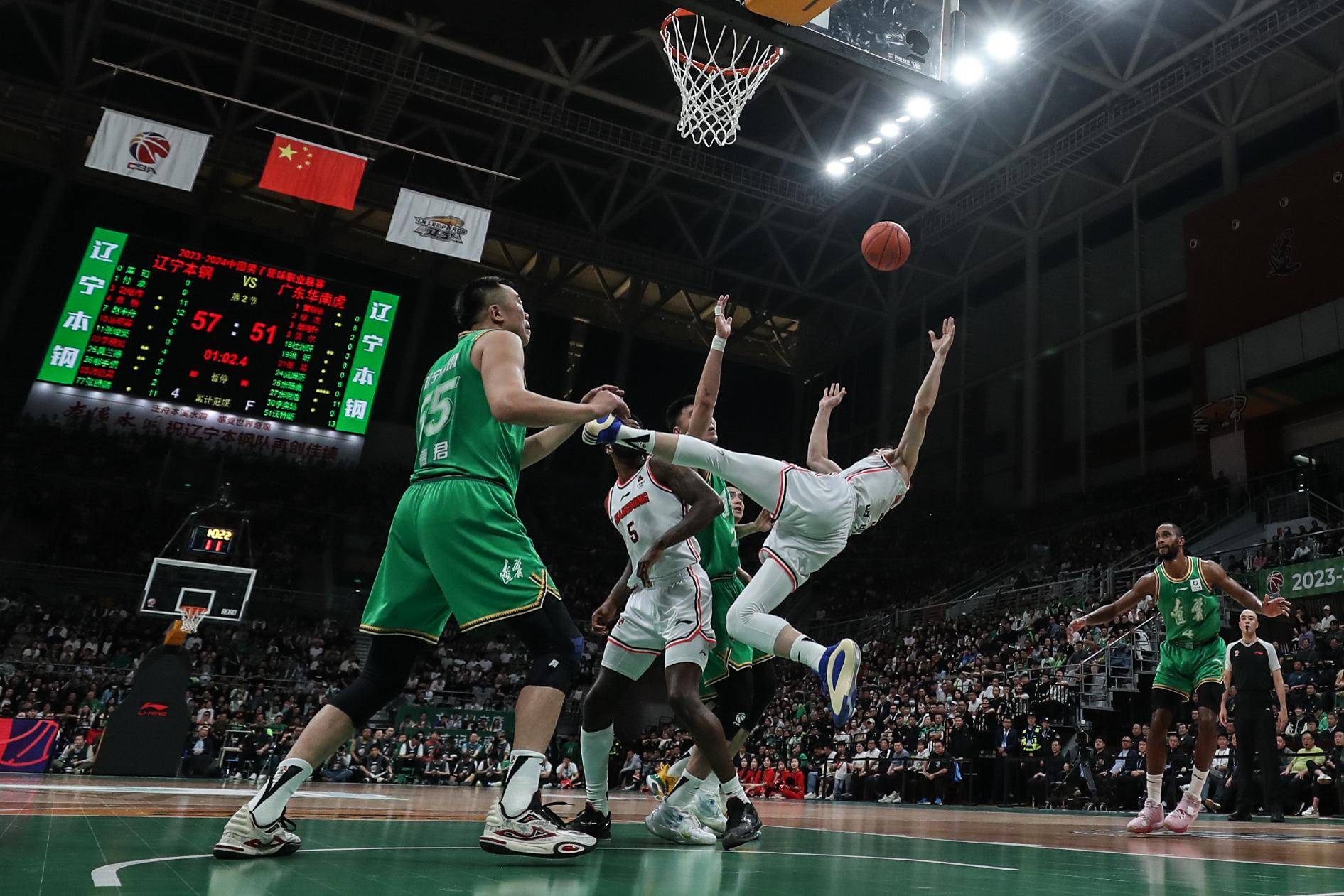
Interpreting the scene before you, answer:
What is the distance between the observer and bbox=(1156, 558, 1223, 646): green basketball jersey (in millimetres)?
6059

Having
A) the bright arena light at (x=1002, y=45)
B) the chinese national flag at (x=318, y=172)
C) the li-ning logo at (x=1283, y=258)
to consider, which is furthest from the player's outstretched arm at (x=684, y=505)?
the li-ning logo at (x=1283, y=258)

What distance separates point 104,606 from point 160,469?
3828 millimetres

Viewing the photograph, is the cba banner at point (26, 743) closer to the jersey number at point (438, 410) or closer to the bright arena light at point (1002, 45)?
the jersey number at point (438, 410)

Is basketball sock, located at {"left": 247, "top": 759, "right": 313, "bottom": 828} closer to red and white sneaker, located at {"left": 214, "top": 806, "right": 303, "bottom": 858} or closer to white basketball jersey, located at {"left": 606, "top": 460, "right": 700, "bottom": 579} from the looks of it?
red and white sneaker, located at {"left": 214, "top": 806, "right": 303, "bottom": 858}

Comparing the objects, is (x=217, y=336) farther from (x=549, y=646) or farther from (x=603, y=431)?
(x=549, y=646)

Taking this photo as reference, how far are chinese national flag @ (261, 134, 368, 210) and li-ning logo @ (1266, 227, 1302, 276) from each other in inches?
694

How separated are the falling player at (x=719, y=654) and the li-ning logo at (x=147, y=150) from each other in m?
14.0

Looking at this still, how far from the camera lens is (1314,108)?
65.7ft

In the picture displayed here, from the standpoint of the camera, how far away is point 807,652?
3.93m

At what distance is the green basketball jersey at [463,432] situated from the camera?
314cm

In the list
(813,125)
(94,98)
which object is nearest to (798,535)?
(813,125)

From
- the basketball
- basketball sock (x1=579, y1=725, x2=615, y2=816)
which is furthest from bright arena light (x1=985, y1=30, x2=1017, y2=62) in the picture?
basketball sock (x1=579, y1=725, x2=615, y2=816)

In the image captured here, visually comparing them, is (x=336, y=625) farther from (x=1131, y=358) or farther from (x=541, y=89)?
(x=1131, y=358)

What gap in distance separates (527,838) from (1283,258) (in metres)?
21.4
